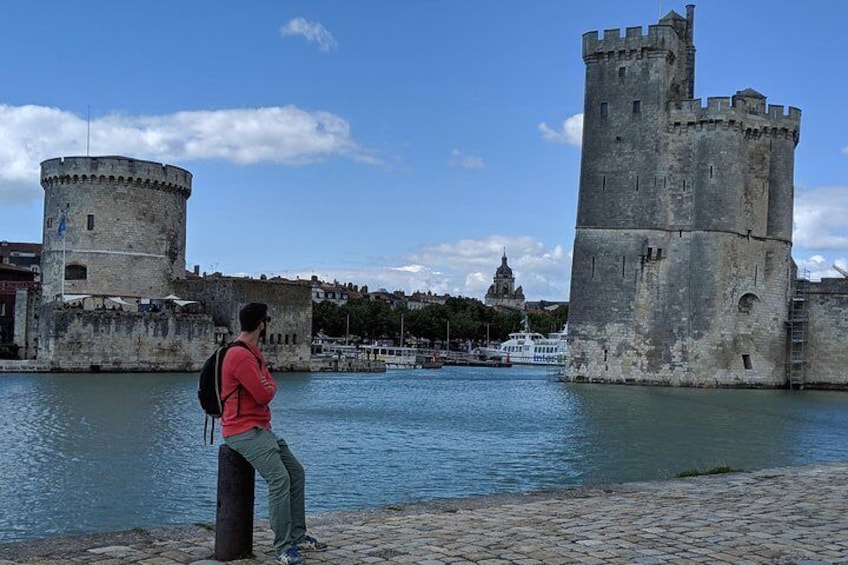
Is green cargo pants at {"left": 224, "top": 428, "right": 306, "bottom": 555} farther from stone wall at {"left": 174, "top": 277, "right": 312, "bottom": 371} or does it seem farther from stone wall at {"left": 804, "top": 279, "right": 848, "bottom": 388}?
stone wall at {"left": 174, "top": 277, "right": 312, "bottom": 371}

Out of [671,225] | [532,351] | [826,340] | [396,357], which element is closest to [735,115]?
[671,225]

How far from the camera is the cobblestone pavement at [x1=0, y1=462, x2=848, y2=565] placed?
6527 mm

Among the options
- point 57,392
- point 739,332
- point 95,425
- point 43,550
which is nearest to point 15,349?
point 57,392

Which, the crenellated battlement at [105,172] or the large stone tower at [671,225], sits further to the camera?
the crenellated battlement at [105,172]

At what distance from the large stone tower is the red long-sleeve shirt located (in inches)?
1497

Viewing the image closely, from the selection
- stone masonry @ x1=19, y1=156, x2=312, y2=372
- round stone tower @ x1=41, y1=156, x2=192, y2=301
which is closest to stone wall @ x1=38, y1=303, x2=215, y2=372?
stone masonry @ x1=19, y1=156, x2=312, y2=372

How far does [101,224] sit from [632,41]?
90.7 feet

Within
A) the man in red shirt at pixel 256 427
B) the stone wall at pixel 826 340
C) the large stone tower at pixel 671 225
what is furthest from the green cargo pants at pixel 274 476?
the stone wall at pixel 826 340

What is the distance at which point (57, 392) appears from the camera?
3253cm

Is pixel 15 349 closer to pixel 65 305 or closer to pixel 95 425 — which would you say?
pixel 65 305

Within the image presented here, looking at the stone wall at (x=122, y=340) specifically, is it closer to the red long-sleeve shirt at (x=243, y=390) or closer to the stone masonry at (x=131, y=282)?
the stone masonry at (x=131, y=282)

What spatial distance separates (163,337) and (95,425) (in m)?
26.5

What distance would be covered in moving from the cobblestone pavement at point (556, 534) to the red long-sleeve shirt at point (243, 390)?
877mm

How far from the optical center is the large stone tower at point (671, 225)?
140ft
